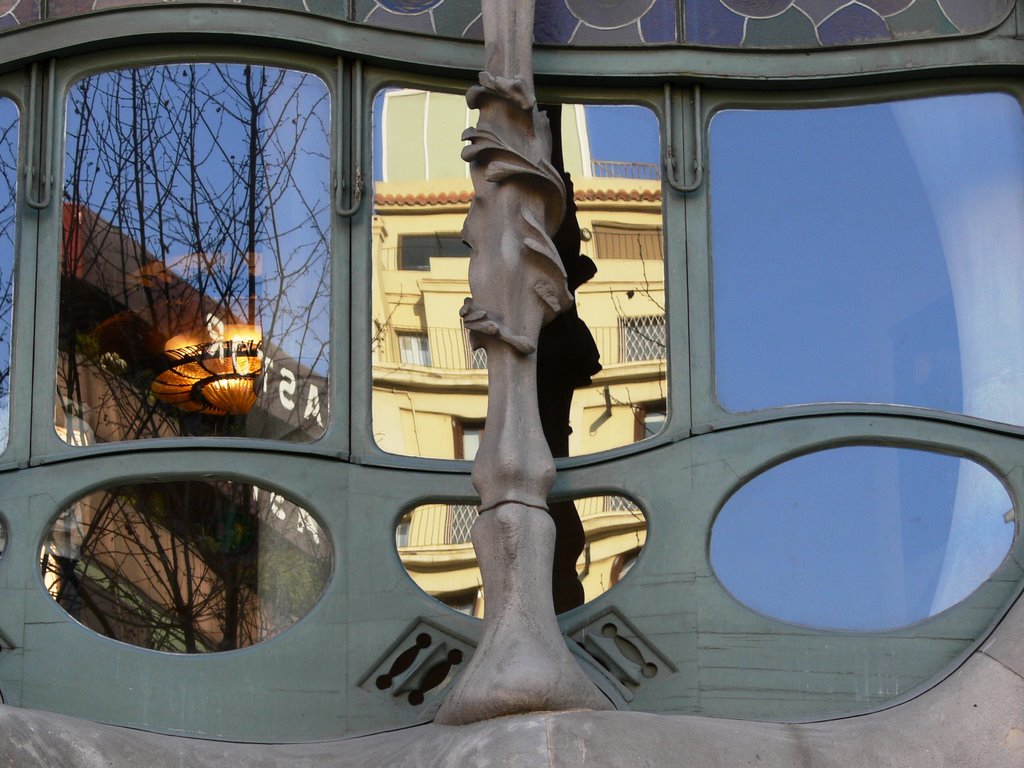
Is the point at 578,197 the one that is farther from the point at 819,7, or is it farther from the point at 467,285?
the point at 819,7

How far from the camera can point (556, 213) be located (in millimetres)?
10648

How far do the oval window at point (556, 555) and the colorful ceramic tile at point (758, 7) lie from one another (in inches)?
88.2

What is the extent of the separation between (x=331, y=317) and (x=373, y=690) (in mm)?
1590

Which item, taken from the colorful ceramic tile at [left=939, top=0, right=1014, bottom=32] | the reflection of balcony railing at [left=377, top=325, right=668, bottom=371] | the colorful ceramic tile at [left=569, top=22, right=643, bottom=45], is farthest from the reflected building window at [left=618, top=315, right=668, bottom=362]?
Result: the colorful ceramic tile at [left=939, top=0, right=1014, bottom=32]

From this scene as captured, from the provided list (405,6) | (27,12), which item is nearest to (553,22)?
(405,6)

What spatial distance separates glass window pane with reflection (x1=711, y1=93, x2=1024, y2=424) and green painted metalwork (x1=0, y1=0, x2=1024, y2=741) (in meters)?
0.14

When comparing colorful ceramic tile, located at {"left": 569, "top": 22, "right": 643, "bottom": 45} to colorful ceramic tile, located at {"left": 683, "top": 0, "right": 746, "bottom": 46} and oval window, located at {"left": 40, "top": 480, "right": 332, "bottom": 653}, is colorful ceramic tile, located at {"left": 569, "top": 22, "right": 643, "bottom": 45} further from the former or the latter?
oval window, located at {"left": 40, "top": 480, "right": 332, "bottom": 653}

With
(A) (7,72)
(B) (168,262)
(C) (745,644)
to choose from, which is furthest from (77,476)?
(C) (745,644)

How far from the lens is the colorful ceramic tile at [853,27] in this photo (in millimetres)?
11102

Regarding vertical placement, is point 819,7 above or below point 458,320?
above

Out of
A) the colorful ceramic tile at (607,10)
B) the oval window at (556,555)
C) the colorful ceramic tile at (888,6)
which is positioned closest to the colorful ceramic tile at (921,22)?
the colorful ceramic tile at (888,6)

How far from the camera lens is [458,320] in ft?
35.6

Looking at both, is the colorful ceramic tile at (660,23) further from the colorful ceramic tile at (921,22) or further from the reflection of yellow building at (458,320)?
the colorful ceramic tile at (921,22)

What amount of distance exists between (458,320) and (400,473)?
2.43 feet
